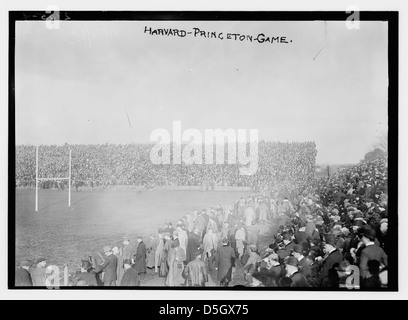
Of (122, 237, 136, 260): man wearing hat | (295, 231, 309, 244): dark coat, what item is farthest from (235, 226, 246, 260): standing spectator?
(122, 237, 136, 260): man wearing hat

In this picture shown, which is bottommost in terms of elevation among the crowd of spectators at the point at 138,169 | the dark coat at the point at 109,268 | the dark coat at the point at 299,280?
the dark coat at the point at 299,280

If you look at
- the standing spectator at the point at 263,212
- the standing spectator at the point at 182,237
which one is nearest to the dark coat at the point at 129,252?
the standing spectator at the point at 182,237

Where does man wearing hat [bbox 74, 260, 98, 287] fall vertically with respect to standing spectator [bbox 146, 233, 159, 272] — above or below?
below

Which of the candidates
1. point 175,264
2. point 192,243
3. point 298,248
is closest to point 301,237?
point 298,248

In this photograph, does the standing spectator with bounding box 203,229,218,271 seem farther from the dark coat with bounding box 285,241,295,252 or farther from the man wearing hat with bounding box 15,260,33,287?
the man wearing hat with bounding box 15,260,33,287

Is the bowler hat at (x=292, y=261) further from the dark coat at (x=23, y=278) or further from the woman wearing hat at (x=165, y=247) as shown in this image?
the dark coat at (x=23, y=278)
